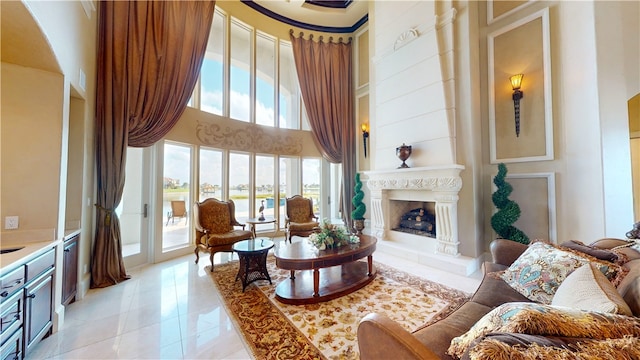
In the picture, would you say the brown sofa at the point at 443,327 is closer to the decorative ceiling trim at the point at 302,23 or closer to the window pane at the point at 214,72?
the window pane at the point at 214,72

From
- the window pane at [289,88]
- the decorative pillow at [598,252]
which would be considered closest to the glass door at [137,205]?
the window pane at [289,88]

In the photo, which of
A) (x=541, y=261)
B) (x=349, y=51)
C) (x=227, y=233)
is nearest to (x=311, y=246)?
(x=227, y=233)

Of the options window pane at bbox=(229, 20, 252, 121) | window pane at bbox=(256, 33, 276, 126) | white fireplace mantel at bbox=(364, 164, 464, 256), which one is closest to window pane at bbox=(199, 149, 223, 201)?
window pane at bbox=(229, 20, 252, 121)

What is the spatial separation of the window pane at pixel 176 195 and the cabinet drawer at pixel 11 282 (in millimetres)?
2588

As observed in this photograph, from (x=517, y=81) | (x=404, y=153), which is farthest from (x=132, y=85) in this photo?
(x=517, y=81)

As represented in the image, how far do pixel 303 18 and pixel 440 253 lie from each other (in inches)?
255

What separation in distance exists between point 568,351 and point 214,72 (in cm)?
606

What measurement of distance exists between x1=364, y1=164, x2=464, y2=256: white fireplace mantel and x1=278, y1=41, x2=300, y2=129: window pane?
2.93m

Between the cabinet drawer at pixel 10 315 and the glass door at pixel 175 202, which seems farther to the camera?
the glass door at pixel 175 202

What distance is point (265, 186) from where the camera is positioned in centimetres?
595

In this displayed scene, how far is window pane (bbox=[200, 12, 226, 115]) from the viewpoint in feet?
16.1

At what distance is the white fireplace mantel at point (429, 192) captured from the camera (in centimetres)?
368

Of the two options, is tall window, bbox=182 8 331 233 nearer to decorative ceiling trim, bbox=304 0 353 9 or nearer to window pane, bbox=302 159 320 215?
window pane, bbox=302 159 320 215

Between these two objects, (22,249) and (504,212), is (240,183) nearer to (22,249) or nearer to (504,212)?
(22,249)
